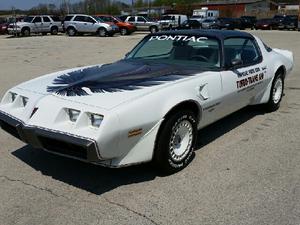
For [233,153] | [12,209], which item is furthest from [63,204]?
[233,153]

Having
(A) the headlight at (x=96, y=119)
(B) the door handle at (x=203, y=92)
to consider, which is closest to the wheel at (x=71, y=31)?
(B) the door handle at (x=203, y=92)

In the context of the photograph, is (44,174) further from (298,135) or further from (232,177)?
(298,135)

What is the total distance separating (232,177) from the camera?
4301mm

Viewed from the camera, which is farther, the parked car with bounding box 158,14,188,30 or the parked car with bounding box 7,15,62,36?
the parked car with bounding box 158,14,188,30

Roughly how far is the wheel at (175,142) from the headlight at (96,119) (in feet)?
2.27

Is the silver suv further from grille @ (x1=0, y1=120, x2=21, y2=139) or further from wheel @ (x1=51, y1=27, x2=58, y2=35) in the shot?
grille @ (x1=0, y1=120, x2=21, y2=139)

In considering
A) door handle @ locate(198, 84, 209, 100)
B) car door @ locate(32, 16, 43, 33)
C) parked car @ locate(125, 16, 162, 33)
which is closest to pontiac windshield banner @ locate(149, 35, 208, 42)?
door handle @ locate(198, 84, 209, 100)

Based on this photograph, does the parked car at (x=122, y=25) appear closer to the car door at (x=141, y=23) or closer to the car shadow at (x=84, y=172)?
the car door at (x=141, y=23)

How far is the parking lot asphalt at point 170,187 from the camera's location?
352cm

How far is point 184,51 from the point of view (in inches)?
214

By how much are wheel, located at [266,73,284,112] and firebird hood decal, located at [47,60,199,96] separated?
231cm

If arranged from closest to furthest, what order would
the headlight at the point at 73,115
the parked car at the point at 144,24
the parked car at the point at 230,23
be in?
1. the headlight at the point at 73,115
2. the parked car at the point at 144,24
3. the parked car at the point at 230,23

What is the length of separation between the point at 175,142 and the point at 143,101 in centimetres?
75

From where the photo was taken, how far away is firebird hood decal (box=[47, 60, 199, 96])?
4211 millimetres
